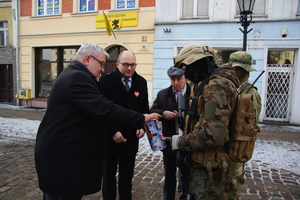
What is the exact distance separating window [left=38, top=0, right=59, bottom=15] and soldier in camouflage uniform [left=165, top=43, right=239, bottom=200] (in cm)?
1158

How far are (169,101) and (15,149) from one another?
4.21 metres

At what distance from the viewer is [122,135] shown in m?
2.56

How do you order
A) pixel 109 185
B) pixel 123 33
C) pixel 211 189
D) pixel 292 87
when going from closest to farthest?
pixel 211 189
pixel 109 185
pixel 292 87
pixel 123 33

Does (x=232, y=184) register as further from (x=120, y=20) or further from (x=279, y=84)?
(x=120, y=20)

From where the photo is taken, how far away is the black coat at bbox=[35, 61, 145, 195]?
1718 mm

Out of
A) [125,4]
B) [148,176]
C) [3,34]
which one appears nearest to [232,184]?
[148,176]

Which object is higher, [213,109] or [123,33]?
[123,33]

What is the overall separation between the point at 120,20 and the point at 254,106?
29.0 feet

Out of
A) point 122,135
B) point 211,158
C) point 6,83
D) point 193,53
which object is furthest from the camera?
point 6,83

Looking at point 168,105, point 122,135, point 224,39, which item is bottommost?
point 122,135

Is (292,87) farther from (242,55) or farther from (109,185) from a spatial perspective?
(109,185)

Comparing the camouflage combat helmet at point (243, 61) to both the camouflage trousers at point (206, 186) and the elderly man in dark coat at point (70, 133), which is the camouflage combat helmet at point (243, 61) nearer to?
the camouflage trousers at point (206, 186)

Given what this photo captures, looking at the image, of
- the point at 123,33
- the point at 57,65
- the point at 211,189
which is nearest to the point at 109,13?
the point at 123,33

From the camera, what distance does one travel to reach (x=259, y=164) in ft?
14.3
